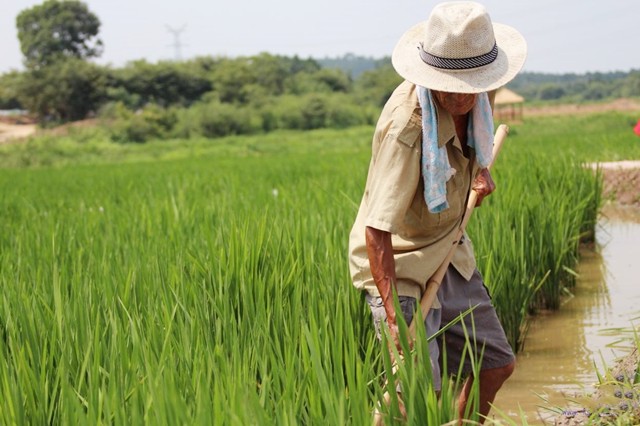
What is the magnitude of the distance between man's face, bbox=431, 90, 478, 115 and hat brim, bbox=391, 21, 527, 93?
72 mm

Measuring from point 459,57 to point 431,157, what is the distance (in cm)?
24

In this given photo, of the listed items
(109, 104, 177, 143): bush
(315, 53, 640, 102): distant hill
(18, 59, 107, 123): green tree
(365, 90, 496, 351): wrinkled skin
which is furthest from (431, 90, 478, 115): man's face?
(315, 53, 640, 102): distant hill

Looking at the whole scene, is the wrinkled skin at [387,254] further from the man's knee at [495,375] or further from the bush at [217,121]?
the bush at [217,121]

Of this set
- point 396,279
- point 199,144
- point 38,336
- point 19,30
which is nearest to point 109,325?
point 38,336

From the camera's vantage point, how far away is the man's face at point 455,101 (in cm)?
214

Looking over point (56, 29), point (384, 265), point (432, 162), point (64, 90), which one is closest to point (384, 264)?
point (384, 265)

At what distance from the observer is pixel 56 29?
57.3 meters

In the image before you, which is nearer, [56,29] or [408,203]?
[408,203]

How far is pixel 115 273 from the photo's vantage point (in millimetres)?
3094

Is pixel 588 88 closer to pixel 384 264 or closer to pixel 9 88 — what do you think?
pixel 9 88

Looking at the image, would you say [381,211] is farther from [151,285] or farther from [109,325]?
[151,285]

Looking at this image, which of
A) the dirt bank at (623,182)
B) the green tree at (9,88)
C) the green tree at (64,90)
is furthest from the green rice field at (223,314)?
the green tree at (9,88)

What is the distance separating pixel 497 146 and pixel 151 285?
3.65 feet

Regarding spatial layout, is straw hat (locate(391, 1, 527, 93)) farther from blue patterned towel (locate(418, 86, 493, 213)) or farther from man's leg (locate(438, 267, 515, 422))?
man's leg (locate(438, 267, 515, 422))
